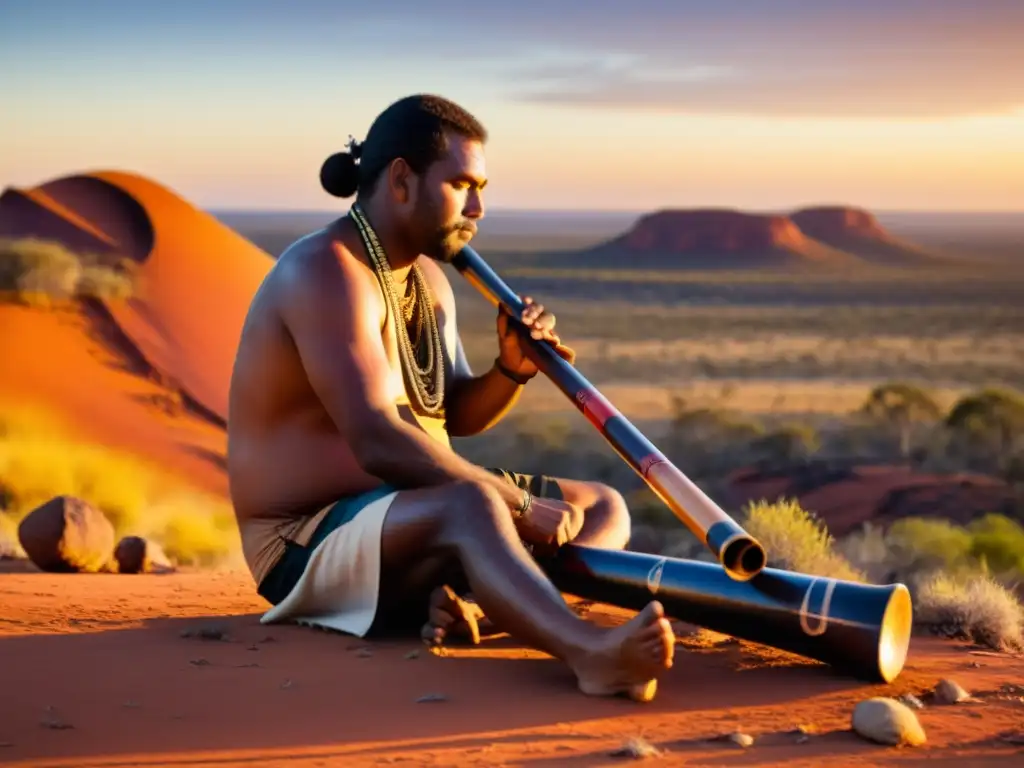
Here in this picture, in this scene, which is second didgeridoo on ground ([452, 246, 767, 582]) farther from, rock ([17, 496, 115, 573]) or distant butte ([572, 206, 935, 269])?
distant butte ([572, 206, 935, 269])

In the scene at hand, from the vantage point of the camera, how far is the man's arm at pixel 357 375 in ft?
15.4

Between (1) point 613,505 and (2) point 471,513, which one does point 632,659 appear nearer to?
(2) point 471,513

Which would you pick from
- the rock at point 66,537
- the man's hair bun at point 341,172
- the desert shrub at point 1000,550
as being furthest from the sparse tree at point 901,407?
the man's hair bun at point 341,172

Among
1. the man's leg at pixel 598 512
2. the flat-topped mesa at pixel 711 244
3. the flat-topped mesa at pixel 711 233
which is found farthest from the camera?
the flat-topped mesa at pixel 711 233

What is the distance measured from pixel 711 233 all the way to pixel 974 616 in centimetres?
6750

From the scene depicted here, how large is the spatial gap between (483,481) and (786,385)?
86.0ft

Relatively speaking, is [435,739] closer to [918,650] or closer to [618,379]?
[918,650]

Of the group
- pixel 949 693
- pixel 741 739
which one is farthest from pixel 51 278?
pixel 741 739

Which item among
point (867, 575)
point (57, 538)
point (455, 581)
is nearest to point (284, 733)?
point (455, 581)

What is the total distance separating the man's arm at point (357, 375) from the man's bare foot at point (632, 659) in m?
0.74

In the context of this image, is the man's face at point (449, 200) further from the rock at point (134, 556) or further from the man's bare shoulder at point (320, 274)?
the rock at point (134, 556)

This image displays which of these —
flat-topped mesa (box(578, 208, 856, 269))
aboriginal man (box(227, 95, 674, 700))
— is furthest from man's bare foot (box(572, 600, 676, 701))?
flat-topped mesa (box(578, 208, 856, 269))

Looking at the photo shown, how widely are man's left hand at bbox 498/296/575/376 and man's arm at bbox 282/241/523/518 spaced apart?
1.90 ft

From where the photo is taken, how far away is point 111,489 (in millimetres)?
11898
